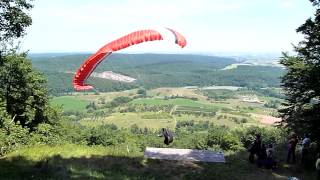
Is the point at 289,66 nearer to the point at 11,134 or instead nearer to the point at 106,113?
the point at 11,134

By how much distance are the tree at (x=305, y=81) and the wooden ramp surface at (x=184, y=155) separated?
6997 millimetres

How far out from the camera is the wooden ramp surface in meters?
22.1

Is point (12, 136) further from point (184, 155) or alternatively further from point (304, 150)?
point (304, 150)

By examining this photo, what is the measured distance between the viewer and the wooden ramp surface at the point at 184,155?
72.5ft

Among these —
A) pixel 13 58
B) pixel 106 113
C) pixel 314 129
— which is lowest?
pixel 106 113

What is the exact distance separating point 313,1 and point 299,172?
35.1 feet

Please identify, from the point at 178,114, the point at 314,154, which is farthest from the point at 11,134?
the point at 178,114

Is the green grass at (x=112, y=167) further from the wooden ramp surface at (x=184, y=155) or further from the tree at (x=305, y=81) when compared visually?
the tree at (x=305, y=81)

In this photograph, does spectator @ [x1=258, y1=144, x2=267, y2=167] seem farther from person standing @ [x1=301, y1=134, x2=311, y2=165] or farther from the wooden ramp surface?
person standing @ [x1=301, y1=134, x2=311, y2=165]

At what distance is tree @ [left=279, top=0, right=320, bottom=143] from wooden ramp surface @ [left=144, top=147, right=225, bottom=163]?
6997 mm

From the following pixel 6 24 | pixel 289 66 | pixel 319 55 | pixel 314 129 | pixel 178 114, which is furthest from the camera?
pixel 178 114

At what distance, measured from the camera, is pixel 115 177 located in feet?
58.6

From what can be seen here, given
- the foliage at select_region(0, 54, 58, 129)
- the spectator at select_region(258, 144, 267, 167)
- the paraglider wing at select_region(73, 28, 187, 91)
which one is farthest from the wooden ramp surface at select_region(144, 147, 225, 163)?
the foliage at select_region(0, 54, 58, 129)

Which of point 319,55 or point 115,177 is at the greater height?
point 319,55
